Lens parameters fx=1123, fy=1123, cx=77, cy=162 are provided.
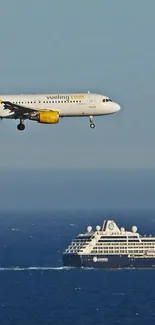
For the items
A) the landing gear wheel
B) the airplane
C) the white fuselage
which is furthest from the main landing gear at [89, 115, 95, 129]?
the landing gear wheel

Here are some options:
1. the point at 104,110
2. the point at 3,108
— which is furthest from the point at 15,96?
the point at 104,110

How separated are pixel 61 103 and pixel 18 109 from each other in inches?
208

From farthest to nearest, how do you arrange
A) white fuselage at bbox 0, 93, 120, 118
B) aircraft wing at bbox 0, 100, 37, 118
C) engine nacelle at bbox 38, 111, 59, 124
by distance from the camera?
white fuselage at bbox 0, 93, 120, 118
aircraft wing at bbox 0, 100, 37, 118
engine nacelle at bbox 38, 111, 59, 124

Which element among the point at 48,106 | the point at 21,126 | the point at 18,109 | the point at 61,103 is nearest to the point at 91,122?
the point at 61,103

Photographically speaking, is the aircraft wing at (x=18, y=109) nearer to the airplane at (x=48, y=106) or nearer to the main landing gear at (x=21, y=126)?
the airplane at (x=48, y=106)

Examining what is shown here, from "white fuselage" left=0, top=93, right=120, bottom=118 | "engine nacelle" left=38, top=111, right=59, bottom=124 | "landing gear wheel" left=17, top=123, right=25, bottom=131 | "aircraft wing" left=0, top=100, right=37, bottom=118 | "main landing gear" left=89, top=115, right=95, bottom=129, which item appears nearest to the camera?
"main landing gear" left=89, top=115, right=95, bottom=129

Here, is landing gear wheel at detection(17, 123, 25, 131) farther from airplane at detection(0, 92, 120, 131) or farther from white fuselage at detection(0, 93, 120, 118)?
white fuselage at detection(0, 93, 120, 118)

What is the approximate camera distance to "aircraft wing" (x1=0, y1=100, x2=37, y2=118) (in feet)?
442

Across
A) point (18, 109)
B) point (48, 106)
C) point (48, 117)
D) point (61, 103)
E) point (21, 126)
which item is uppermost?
point (61, 103)

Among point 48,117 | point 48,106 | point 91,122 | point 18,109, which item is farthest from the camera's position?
point 48,106

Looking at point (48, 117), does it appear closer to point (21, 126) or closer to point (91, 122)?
point (21, 126)

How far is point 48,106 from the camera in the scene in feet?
446

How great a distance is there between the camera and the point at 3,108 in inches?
5389

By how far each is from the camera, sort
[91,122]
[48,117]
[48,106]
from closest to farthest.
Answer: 1. [48,117]
2. [91,122]
3. [48,106]
